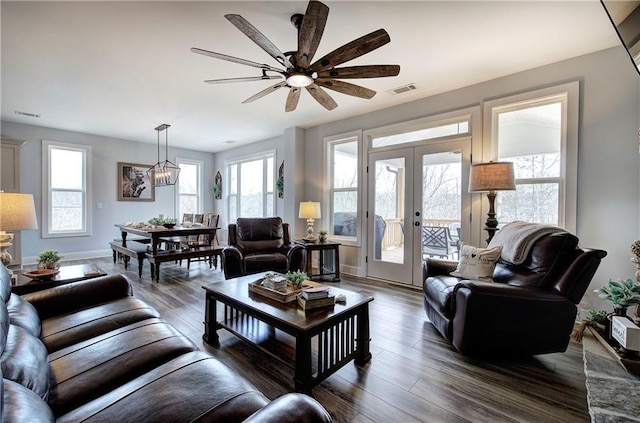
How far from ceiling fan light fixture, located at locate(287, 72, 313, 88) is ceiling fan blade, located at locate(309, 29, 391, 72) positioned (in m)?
0.08

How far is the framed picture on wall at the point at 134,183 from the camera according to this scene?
254 inches

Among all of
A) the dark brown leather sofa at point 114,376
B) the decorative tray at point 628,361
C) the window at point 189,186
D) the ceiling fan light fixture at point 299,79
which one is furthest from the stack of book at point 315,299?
the window at point 189,186

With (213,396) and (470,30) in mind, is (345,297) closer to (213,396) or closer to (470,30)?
(213,396)

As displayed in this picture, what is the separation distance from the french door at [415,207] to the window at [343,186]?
338 millimetres

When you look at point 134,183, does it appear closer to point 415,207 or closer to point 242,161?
point 242,161

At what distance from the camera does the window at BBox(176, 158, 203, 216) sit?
7.44 metres

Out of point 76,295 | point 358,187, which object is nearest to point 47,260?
point 76,295

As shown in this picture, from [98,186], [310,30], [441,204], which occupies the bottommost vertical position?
[441,204]

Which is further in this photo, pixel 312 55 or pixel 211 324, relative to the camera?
pixel 211 324

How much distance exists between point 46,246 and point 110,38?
5.09m

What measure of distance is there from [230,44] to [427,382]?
320 cm

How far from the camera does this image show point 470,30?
7.95 feet

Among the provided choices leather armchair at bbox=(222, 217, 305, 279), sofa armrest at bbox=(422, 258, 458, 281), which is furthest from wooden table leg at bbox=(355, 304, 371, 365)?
leather armchair at bbox=(222, 217, 305, 279)

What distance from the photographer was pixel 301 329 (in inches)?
64.7
